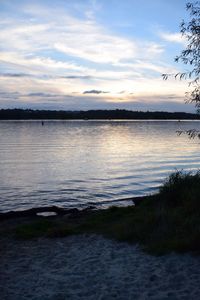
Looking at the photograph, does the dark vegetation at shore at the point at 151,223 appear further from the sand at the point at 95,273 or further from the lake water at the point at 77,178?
the lake water at the point at 77,178

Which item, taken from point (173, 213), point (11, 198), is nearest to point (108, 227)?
point (173, 213)

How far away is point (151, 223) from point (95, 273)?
12.0 feet

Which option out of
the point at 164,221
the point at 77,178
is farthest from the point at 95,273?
the point at 77,178

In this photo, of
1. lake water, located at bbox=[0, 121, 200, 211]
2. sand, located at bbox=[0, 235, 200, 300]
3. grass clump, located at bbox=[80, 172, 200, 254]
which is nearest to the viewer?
sand, located at bbox=[0, 235, 200, 300]

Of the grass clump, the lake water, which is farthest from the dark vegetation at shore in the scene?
the lake water

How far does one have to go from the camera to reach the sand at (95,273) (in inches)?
351

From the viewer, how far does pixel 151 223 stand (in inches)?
522

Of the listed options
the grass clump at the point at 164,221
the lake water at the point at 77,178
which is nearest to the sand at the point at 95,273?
the grass clump at the point at 164,221

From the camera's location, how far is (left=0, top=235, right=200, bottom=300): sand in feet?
29.2

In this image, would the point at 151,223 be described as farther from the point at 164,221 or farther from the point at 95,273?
the point at 95,273

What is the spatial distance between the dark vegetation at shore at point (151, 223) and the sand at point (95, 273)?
0.56 meters

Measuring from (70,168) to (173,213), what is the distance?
23956 mm

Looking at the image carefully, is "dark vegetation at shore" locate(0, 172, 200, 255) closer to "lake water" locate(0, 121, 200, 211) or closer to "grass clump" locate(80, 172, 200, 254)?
"grass clump" locate(80, 172, 200, 254)

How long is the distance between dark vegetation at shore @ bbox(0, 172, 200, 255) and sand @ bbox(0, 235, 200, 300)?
0.56 m
